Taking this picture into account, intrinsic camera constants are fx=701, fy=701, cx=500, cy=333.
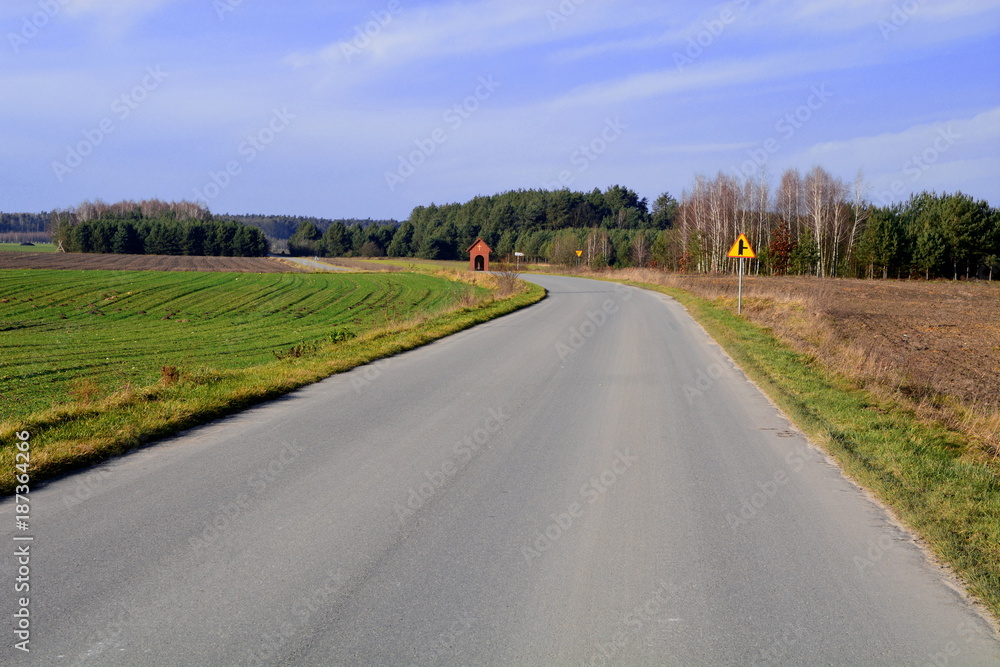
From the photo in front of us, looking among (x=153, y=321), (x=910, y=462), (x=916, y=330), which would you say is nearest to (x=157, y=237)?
(x=153, y=321)

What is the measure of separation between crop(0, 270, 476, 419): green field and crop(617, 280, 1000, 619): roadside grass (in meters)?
9.18

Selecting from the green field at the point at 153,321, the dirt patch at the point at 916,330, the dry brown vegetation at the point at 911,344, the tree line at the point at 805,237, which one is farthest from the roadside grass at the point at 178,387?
the tree line at the point at 805,237

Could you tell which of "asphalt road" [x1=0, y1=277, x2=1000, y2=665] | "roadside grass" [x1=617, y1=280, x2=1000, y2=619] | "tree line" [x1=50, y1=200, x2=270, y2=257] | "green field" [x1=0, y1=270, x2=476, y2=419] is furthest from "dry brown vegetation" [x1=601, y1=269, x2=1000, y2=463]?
"tree line" [x1=50, y1=200, x2=270, y2=257]

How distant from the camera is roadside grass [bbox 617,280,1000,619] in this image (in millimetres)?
4645

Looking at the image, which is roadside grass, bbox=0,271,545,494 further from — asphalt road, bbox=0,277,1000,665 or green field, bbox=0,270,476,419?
asphalt road, bbox=0,277,1000,665

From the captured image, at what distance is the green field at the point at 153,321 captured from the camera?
16547mm

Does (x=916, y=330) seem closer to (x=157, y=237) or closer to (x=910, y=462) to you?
(x=910, y=462)

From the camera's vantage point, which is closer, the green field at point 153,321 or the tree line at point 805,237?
the green field at point 153,321

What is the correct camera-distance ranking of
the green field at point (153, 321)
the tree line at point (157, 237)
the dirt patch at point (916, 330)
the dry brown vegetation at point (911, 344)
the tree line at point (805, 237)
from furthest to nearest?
the tree line at point (157, 237) → the tree line at point (805, 237) → the green field at point (153, 321) → the dirt patch at point (916, 330) → the dry brown vegetation at point (911, 344)

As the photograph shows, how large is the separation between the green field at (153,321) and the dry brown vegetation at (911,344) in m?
11.4

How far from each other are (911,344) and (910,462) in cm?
1365

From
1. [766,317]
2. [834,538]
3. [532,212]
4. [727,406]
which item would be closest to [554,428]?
[727,406]

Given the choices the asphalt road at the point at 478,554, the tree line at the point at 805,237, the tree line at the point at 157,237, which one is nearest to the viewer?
the asphalt road at the point at 478,554

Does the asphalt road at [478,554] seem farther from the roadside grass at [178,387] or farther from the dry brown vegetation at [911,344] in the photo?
the dry brown vegetation at [911,344]
